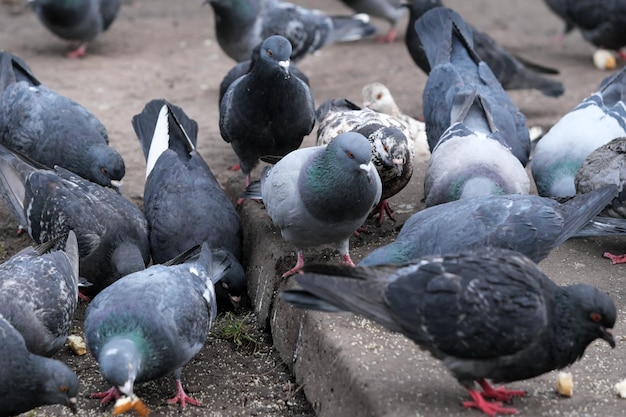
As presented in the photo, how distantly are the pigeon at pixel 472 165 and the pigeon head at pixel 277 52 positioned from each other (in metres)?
1.18

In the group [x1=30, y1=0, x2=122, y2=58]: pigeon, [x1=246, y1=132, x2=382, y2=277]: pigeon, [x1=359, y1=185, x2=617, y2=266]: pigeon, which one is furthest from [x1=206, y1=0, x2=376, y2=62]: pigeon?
[x1=359, y1=185, x2=617, y2=266]: pigeon

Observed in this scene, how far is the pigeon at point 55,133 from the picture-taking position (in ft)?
22.1

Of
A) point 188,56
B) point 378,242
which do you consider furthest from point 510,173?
point 188,56

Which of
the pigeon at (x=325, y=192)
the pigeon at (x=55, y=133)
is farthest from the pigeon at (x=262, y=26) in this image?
the pigeon at (x=325, y=192)

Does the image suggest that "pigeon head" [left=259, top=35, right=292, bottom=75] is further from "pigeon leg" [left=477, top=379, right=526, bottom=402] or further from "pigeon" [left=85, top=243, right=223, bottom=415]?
"pigeon leg" [left=477, top=379, right=526, bottom=402]

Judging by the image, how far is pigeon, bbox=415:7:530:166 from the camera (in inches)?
260

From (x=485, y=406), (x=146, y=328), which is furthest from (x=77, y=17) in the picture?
(x=485, y=406)

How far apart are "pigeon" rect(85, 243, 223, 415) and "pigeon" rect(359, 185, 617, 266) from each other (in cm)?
98

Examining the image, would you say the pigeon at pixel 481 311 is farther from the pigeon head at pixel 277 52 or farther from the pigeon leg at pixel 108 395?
the pigeon head at pixel 277 52

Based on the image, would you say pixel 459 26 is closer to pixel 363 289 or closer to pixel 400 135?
pixel 400 135

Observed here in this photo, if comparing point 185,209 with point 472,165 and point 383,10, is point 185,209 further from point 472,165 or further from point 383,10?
point 383,10

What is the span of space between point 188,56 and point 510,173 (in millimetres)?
5812

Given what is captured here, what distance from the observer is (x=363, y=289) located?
406cm

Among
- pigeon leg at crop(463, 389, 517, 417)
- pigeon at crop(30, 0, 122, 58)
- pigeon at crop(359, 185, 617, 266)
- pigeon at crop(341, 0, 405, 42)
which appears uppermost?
pigeon at crop(359, 185, 617, 266)
